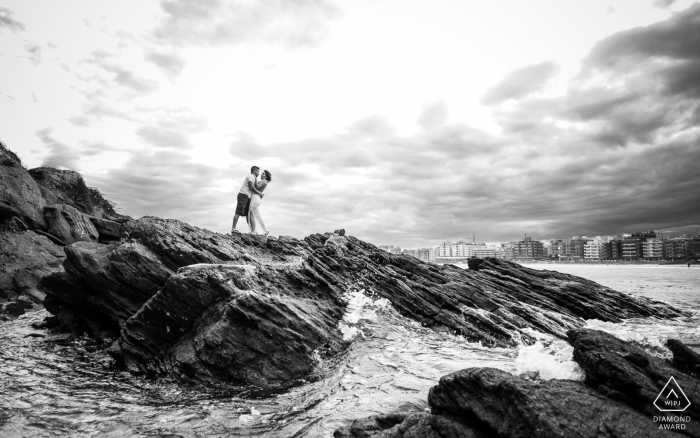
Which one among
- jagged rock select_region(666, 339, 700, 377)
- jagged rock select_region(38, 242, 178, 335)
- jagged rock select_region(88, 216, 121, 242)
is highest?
jagged rock select_region(88, 216, 121, 242)

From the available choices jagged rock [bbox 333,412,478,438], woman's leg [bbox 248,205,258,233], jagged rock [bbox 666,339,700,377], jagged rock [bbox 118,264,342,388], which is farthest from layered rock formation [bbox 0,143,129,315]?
jagged rock [bbox 666,339,700,377]

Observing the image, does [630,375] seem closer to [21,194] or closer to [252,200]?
[252,200]

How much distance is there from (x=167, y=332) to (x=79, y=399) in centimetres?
298

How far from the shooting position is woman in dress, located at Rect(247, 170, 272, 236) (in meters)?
25.4

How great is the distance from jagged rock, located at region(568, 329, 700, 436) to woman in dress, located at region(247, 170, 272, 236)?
70.6ft

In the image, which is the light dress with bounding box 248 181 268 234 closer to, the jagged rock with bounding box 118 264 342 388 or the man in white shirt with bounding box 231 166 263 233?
the man in white shirt with bounding box 231 166 263 233

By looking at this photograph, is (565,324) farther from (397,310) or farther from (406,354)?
(406,354)

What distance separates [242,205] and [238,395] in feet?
57.4

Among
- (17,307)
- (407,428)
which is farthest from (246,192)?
(407,428)

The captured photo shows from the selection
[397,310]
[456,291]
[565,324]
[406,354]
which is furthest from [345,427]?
[565,324]

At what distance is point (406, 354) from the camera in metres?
13.1

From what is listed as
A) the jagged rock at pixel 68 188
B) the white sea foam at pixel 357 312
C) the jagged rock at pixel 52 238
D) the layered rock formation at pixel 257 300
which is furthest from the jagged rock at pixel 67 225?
the white sea foam at pixel 357 312

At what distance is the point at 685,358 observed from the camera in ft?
23.8

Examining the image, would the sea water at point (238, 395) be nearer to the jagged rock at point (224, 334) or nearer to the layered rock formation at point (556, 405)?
the jagged rock at point (224, 334)
